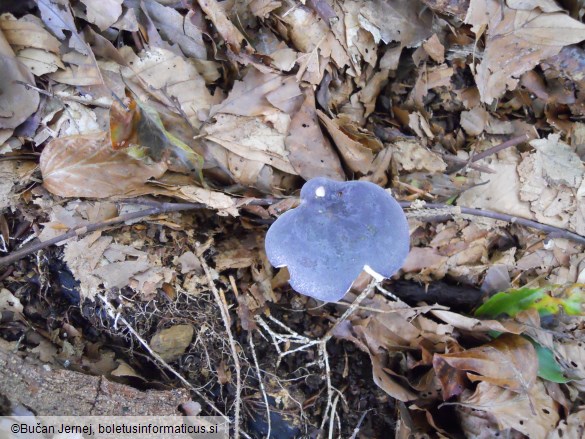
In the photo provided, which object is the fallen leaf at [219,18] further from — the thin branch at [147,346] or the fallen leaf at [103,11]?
the thin branch at [147,346]

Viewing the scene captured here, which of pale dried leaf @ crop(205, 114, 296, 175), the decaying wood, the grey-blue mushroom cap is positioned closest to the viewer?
the grey-blue mushroom cap

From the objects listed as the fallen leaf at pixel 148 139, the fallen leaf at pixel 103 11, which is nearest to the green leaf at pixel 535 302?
the fallen leaf at pixel 148 139

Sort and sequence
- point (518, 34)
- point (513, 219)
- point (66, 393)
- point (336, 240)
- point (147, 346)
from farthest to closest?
point (513, 219) < point (518, 34) < point (147, 346) < point (66, 393) < point (336, 240)

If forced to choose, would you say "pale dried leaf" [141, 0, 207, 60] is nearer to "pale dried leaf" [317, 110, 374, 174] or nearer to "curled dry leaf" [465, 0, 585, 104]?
"pale dried leaf" [317, 110, 374, 174]

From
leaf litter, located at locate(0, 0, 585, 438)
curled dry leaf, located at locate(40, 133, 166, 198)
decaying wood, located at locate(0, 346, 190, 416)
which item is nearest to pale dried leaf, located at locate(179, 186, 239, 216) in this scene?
leaf litter, located at locate(0, 0, 585, 438)

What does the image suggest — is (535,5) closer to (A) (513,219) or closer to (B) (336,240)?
(A) (513,219)

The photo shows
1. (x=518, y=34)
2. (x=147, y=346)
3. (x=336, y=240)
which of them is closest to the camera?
(x=336, y=240)

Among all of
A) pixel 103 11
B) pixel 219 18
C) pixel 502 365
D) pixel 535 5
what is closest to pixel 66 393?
pixel 103 11
